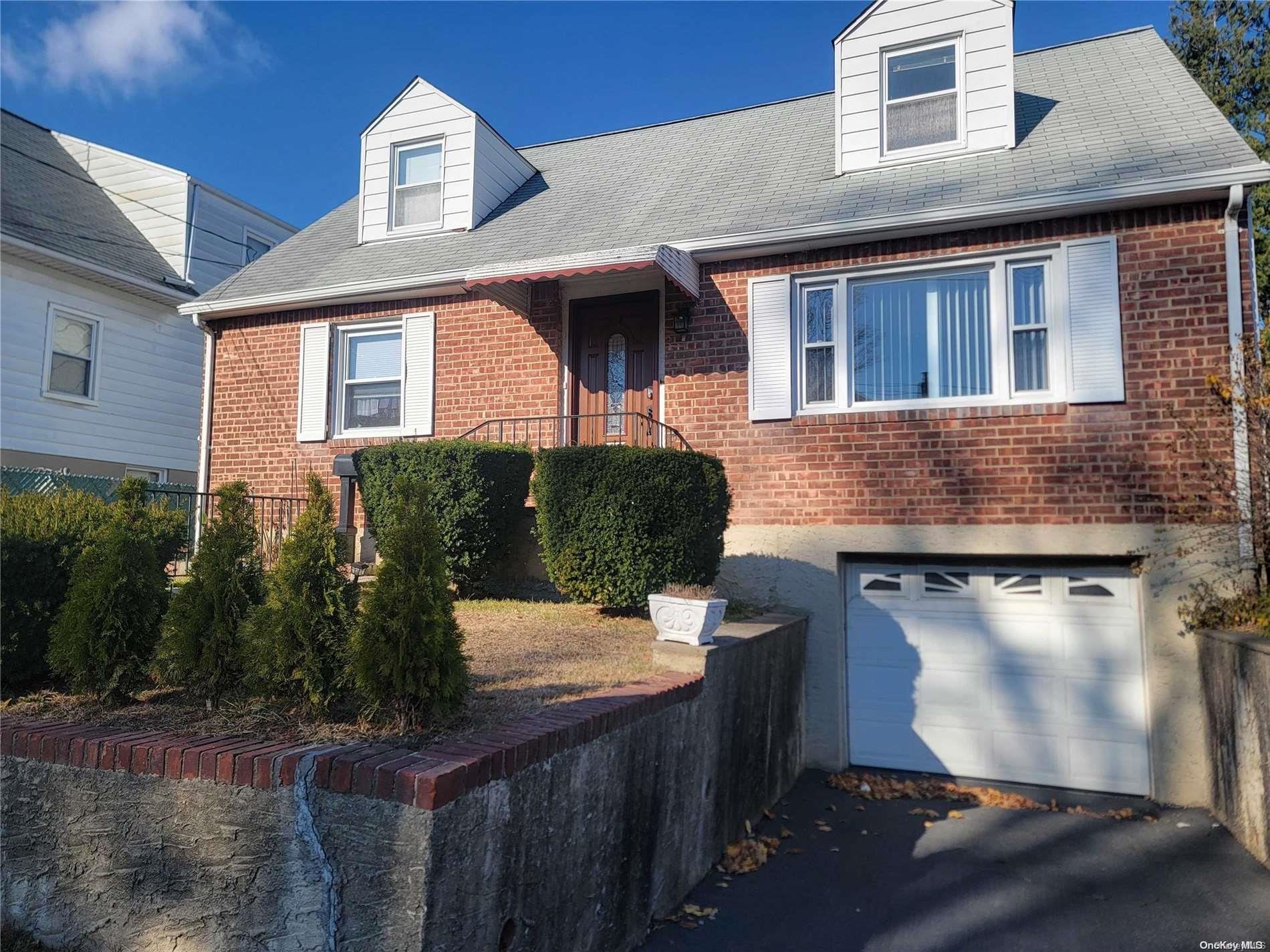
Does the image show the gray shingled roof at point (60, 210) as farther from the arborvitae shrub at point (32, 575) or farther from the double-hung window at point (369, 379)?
the arborvitae shrub at point (32, 575)

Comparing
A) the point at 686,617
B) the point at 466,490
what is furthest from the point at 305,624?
the point at 466,490

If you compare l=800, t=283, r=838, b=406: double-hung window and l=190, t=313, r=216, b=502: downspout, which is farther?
l=190, t=313, r=216, b=502: downspout

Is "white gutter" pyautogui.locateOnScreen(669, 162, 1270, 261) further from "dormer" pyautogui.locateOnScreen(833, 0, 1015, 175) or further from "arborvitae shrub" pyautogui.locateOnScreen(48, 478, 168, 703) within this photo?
"arborvitae shrub" pyautogui.locateOnScreen(48, 478, 168, 703)

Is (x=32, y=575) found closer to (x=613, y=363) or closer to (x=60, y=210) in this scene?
(x=613, y=363)

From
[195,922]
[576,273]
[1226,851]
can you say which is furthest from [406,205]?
[1226,851]

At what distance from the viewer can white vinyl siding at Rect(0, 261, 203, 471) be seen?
12008 mm

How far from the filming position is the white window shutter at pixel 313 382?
10.2m

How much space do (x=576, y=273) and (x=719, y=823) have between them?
Result: 5105 mm

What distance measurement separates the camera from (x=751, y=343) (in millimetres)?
8328

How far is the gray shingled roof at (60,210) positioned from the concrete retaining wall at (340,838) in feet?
37.1

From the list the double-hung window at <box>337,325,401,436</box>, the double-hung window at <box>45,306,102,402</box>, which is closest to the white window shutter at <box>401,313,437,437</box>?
the double-hung window at <box>337,325,401,436</box>

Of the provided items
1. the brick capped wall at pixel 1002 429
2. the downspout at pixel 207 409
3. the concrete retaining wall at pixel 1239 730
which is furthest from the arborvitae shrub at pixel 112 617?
the downspout at pixel 207 409

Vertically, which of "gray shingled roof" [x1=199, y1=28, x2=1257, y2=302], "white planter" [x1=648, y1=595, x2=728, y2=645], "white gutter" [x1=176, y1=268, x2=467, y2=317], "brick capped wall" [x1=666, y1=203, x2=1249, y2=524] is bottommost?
"white planter" [x1=648, y1=595, x2=728, y2=645]

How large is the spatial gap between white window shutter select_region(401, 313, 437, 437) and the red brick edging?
609 cm
